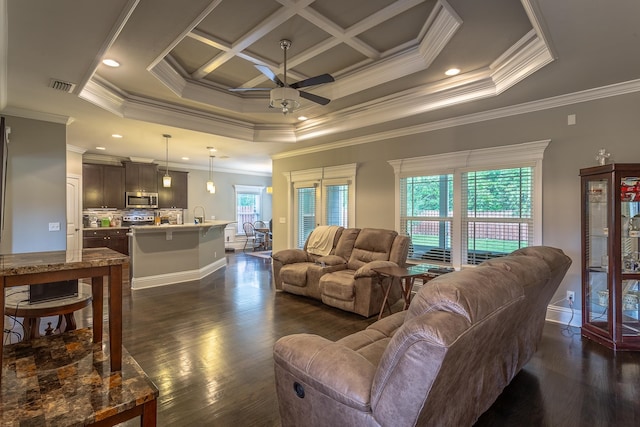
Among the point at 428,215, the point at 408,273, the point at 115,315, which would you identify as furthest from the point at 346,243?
the point at 115,315

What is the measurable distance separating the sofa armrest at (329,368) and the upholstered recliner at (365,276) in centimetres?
230

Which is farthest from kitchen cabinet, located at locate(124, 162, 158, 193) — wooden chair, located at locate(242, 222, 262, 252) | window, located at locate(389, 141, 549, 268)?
window, located at locate(389, 141, 549, 268)

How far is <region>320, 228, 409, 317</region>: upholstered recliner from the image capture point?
13.0 feet

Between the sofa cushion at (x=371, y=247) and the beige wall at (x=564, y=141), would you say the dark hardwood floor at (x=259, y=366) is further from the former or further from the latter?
the beige wall at (x=564, y=141)

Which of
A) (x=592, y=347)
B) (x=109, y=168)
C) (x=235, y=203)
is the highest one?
(x=109, y=168)

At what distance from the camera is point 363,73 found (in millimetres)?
3982

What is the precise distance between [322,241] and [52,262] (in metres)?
4.19

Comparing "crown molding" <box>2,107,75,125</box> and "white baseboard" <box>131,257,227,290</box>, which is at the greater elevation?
"crown molding" <box>2,107,75,125</box>

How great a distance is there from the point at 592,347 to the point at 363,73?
382 cm

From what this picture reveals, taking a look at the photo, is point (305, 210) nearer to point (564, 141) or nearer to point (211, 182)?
point (211, 182)

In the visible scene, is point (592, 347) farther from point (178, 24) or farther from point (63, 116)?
point (63, 116)

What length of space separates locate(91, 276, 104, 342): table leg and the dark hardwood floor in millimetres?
751

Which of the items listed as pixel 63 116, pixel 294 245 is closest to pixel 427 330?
pixel 63 116

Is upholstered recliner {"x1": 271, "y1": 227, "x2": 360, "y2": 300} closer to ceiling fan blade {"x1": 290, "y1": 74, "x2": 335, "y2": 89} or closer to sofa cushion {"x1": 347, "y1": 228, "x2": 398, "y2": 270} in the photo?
sofa cushion {"x1": 347, "y1": 228, "x2": 398, "y2": 270}
